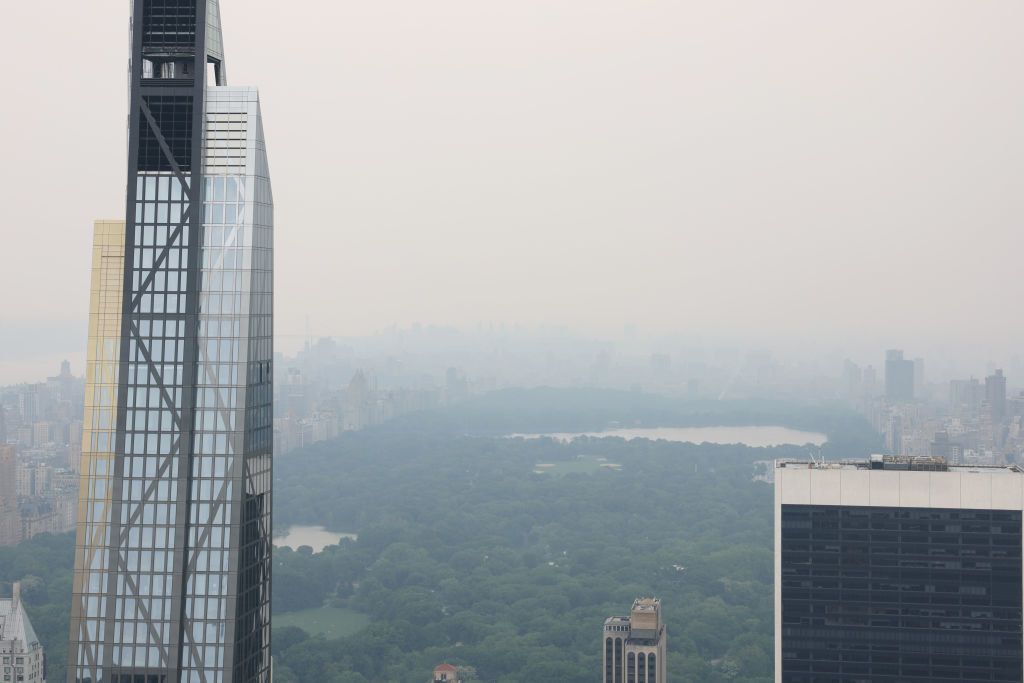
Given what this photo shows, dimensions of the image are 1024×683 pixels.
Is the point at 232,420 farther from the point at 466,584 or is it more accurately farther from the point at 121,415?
the point at 466,584

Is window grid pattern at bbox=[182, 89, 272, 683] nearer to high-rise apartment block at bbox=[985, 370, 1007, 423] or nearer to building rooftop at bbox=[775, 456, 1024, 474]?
building rooftop at bbox=[775, 456, 1024, 474]

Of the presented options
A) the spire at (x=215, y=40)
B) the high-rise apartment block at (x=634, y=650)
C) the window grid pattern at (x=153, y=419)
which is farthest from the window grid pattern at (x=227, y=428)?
the high-rise apartment block at (x=634, y=650)

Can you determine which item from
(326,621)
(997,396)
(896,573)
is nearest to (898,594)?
(896,573)

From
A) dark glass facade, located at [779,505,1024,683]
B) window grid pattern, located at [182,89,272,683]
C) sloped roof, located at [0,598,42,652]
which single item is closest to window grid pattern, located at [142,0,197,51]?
window grid pattern, located at [182,89,272,683]

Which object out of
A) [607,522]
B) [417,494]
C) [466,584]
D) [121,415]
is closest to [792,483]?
[121,415]

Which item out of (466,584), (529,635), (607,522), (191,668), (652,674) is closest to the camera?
(191,668)
